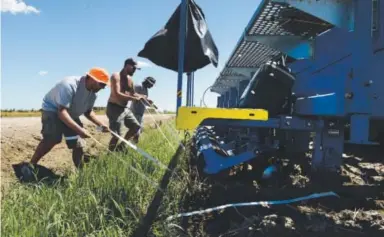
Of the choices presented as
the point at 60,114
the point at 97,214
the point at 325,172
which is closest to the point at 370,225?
the point at 325,172

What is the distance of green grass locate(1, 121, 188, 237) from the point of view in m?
3.06

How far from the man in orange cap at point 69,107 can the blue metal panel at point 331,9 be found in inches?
88.1

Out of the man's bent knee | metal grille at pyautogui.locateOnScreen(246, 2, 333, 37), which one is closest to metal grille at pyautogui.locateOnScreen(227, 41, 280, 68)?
metal grille at pyautogui.locateOnScreen(246, 2, 333, 37)

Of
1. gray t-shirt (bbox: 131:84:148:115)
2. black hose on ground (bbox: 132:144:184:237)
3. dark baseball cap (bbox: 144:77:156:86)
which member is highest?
dark baseball cap (bbox: 144:77:156:86)

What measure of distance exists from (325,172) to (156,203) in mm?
1856

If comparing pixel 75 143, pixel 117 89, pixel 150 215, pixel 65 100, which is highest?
pixel 117 89

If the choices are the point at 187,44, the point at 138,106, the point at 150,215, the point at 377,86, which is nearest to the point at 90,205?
the point at 150,215

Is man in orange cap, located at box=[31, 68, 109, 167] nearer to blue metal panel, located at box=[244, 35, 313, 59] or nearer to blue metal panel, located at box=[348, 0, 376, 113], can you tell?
blue metal panel, located at box=[244, 35, 313, 59]

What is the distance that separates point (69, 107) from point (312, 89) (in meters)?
2.77

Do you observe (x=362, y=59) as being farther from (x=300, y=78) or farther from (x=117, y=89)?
(x=117, y=89)

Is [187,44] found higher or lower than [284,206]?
higher

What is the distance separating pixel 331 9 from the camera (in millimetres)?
3877

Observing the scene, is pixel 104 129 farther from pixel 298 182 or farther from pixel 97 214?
pixel 298 182

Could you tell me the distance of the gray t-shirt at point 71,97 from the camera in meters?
4.68
